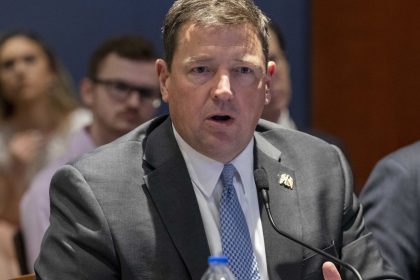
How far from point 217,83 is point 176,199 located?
32 cm

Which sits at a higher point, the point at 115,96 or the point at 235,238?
the point at 235,238

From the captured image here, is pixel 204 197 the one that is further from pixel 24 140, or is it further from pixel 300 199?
pixel 24 140

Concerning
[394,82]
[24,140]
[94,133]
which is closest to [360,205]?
[94,133]

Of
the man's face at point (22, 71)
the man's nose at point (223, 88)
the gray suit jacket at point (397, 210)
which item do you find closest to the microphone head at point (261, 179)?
the man's nose at point (223, 88)

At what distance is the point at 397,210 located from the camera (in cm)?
Answer: 329

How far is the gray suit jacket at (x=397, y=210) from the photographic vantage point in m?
3.25

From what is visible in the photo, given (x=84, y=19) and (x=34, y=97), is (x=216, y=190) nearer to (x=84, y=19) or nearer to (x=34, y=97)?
(x=34, y=97)

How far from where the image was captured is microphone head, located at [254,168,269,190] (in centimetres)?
282

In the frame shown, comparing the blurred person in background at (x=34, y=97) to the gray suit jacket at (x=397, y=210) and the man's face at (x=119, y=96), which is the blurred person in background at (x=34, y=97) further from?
the gray suit jacket at (x=397, y=210)

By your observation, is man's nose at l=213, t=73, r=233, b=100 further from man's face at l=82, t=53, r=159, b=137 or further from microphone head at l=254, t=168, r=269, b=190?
man's face at l=82, t=53, r=159, b=137

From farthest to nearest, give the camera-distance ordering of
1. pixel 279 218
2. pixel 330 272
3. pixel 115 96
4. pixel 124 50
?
pixel 124 50 → pixel 115 96 → pixel 279 218 → pixel 330 272

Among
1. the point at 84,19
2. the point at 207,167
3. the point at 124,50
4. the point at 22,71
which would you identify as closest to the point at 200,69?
the point at 207,167

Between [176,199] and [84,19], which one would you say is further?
[84,19]

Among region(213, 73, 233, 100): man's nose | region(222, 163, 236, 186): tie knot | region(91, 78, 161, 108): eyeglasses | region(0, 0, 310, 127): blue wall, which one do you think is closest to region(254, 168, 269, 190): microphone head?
region(222, 163, 236, 186): tie knot
